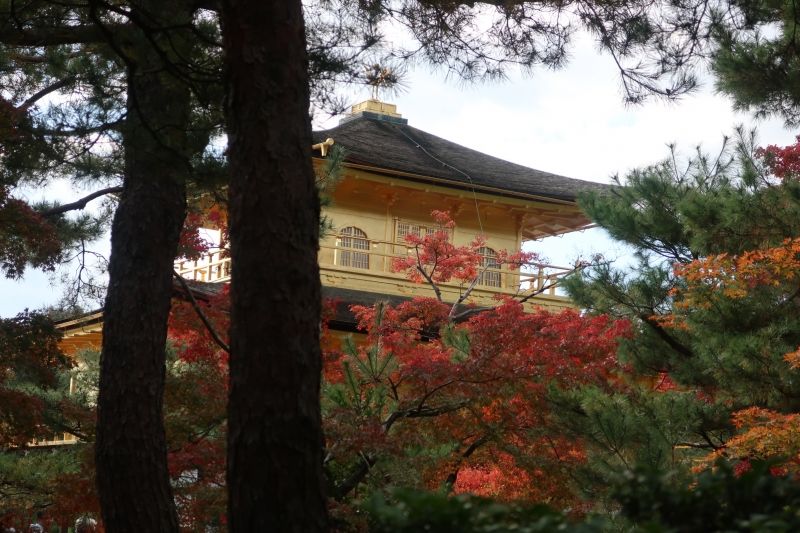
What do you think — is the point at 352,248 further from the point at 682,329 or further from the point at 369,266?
the point at 682,329

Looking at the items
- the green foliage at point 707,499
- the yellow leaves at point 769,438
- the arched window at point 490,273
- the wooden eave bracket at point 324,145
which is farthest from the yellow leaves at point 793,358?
the arched window at point 490,273

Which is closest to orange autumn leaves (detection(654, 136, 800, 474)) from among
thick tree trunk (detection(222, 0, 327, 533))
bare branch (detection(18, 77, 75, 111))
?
thick tree trunk (detection(222, 0, 327, 533))

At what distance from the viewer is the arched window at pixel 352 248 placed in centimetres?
1848

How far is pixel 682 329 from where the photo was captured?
12.1 metres

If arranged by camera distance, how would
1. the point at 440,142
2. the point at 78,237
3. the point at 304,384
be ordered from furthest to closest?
the point at 440,142
the point at 78,237
the point at 304,384

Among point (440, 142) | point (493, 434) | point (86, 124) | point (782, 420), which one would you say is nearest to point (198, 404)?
point (493, 434)

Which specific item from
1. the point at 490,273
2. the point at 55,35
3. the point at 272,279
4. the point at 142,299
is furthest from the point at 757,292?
the point at 490,273

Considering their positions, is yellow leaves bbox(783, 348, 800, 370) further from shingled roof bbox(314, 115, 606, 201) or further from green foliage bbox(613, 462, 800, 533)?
shingled roof bbox(314, 115, 606, 201)

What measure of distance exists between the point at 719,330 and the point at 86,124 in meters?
6.64

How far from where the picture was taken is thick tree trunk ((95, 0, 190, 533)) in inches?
260

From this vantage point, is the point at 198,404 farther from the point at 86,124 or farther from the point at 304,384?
the point at 304,384

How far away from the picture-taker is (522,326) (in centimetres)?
1023

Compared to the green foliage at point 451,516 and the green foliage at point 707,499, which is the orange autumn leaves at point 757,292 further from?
the green foliage at point 451,516

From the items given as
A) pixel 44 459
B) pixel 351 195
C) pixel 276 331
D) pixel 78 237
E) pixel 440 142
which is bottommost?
pixel 44 459
